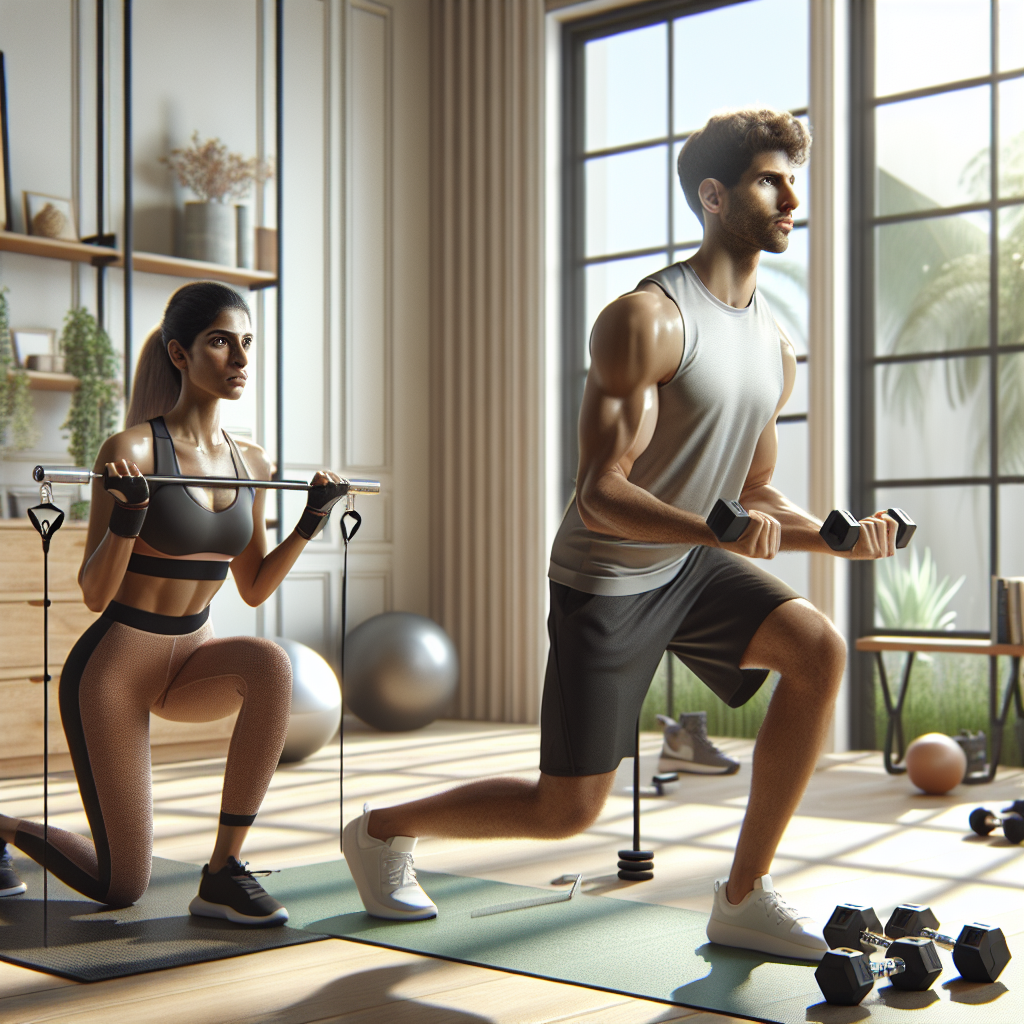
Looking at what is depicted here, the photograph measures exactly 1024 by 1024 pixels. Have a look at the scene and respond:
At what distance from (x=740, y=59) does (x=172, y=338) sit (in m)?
3.82

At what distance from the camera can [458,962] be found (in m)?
2.31

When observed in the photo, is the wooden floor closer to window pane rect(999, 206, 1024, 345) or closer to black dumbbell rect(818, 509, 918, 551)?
black dumbbell rect(818, 509, 918, 551)

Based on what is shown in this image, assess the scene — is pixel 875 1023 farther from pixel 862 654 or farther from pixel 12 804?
pixel 862 654

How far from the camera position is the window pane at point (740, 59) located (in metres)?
5.57

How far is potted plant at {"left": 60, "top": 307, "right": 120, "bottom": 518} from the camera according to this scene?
4.94 metres

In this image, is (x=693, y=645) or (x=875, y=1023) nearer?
(x=875, y=1023)

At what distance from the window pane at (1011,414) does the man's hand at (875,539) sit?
320cm

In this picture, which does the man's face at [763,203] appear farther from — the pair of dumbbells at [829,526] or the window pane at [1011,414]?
the window pane at [1011,414]

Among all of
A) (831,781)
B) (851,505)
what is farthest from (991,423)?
(831,781)

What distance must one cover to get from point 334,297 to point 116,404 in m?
1.49

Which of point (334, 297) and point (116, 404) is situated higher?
point (334, 297)

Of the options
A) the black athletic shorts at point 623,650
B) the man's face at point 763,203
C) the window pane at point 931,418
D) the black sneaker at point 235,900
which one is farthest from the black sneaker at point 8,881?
the window pane at point 931,418

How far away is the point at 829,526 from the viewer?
6.46 ft

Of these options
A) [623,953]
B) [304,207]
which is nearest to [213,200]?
[304,207]
